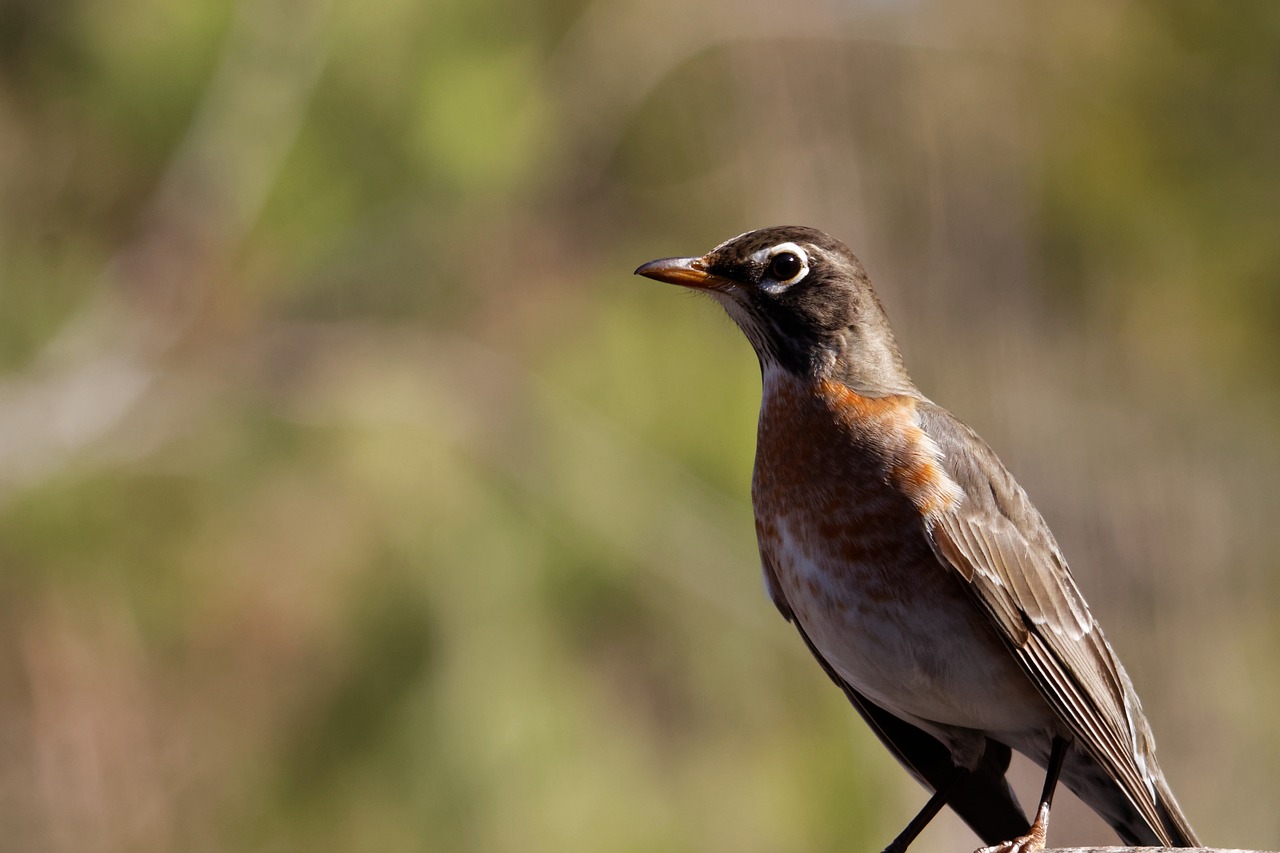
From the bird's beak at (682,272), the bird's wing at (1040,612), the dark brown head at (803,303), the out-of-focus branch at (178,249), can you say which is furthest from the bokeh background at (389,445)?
the bird's wing at (1040,612)

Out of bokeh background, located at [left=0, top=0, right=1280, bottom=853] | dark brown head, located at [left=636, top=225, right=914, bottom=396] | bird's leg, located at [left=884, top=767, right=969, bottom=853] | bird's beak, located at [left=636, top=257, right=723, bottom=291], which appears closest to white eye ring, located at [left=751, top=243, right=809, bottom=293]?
dark brown head, located at [left=636, top=225, right=914, bottom=396]

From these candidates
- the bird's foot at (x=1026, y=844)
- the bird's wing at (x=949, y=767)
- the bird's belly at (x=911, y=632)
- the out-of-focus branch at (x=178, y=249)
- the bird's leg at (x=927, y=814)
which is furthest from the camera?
the out-of-focus branch at (x=178, y=249)

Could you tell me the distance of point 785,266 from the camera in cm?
276

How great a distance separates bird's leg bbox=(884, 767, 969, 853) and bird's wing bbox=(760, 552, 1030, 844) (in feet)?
0.05

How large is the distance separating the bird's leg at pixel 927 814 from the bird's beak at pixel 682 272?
3.78 feet

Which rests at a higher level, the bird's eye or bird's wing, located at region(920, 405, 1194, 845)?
the bird's eye

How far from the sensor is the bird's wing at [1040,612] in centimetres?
242

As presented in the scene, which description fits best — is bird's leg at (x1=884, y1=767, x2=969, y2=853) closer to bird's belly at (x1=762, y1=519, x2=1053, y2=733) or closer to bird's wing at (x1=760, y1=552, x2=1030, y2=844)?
bird's wing at (x1=760, y1=552, x2=1030, y2=844)

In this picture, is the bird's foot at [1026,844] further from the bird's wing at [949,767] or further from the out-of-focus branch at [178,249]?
the out-of-focus branch at [178,249]

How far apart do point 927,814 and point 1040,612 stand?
48cm

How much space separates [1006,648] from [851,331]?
2.49 feet

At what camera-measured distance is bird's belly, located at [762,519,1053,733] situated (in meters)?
2.42

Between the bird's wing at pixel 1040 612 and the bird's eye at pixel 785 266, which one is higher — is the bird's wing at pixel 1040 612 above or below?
below

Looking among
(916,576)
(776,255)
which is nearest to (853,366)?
(776,255)
